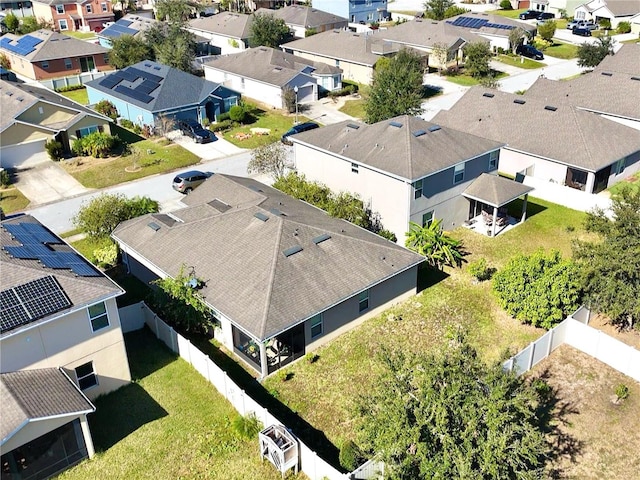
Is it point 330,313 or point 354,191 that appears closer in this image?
point 330,313

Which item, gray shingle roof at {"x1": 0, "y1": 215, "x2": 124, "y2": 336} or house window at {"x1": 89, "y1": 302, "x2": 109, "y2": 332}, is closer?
gray shingle roof at {"x1": 0, "y1": 215, "x2": 124, "y2": 336}

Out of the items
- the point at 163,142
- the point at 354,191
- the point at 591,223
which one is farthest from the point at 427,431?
the point at 163,142

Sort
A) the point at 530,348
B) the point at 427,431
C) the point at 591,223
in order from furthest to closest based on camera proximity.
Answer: the point at 591,223
the point at 530,348
the point at 427,431

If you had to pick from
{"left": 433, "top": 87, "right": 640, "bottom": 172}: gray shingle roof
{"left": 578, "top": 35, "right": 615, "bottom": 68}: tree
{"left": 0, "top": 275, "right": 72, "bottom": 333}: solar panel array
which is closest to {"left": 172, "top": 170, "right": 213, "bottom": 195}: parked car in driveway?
{"left": 433, "top": 87, "right": 640, "bottom": 172}: gray shingle roof

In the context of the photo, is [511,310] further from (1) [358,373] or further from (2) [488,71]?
(2) [488,71]

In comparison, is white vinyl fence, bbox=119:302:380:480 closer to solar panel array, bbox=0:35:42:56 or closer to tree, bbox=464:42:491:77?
tree, bbox=464:42:491:77

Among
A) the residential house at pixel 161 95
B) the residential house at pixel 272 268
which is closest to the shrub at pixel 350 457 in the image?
the residential house at pixel 272 268
